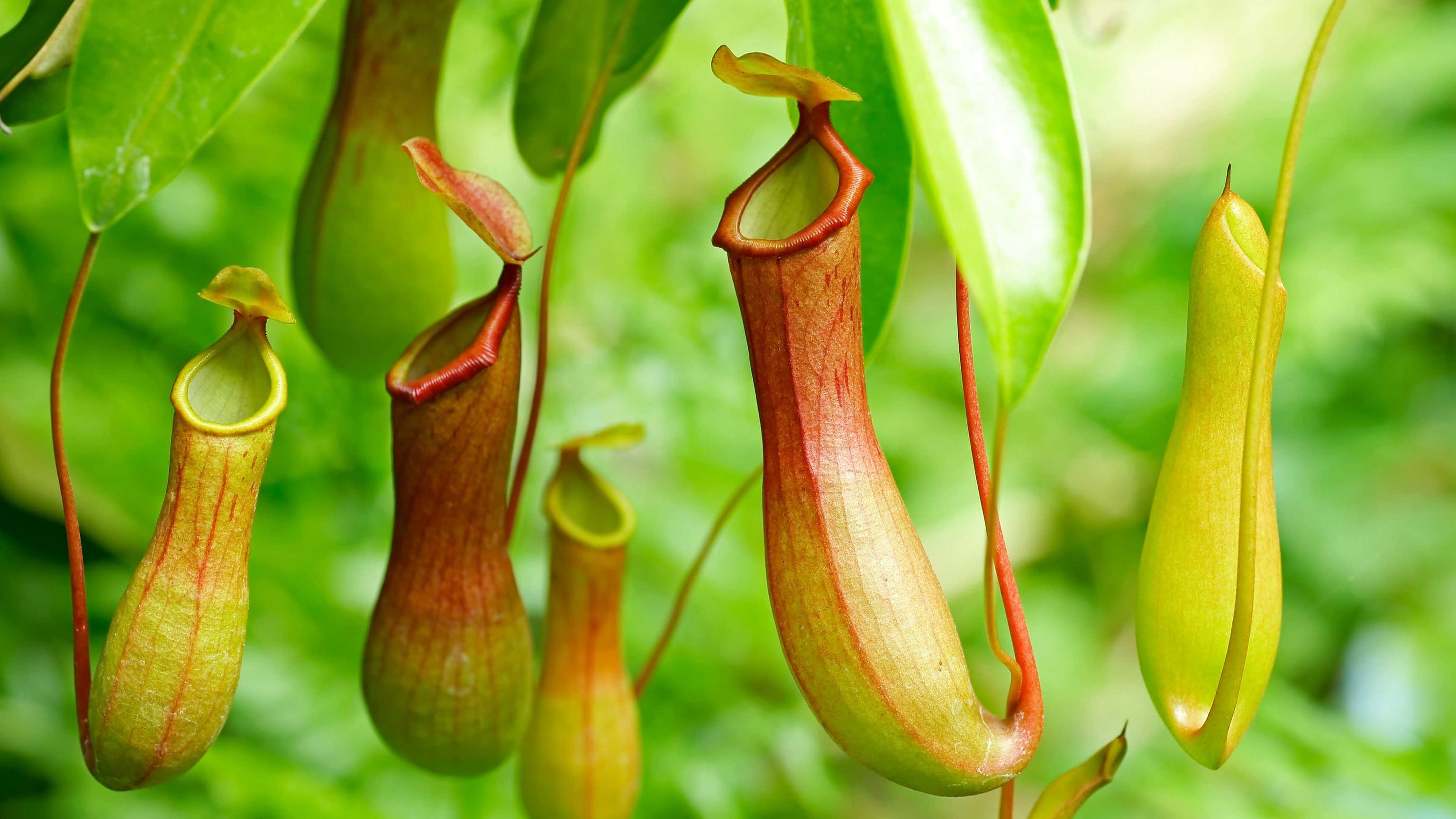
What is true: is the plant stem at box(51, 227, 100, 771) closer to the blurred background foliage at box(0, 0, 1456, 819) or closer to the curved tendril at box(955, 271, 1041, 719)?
the blurred background foliage at box(0, 0, 1456, 819)

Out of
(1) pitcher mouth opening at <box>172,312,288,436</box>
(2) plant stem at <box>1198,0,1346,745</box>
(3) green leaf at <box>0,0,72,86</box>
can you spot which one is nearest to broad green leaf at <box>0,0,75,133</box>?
(3) green leaf at <box>0,0,72,86</box>

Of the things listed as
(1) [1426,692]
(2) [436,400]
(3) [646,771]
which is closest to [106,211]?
(2) [436,400]

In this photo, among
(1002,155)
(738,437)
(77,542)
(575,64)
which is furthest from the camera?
(738,437)

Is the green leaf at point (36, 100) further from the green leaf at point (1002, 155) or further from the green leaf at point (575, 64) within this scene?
the green leaf at point (1002, 155)

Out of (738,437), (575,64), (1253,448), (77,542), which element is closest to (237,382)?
(77,542)

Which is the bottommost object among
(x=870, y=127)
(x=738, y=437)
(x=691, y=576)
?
(x=738, y=437)

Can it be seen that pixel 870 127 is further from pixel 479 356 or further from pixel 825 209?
pixel 479 356

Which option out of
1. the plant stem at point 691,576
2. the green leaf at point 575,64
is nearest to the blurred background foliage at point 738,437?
the green leaf at point 575,64
